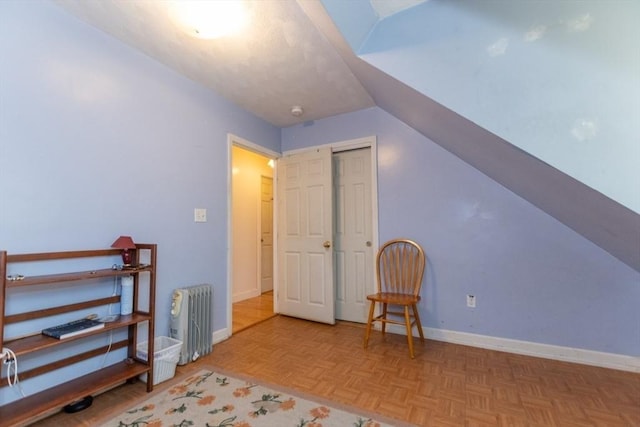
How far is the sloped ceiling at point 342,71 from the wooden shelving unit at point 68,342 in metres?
1.49

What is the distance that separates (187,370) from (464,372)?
210cm

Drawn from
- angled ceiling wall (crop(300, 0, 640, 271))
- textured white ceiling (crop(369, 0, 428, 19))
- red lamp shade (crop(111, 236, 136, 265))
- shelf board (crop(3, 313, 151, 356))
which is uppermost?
textured white ceiling (crop(369, 0, 428, 19))

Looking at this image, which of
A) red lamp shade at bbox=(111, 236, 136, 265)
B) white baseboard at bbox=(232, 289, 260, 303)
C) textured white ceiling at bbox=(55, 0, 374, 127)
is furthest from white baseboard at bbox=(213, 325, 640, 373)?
textured white ceiling at bbox=(55, 0, 374, 127)

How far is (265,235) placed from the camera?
482 cm

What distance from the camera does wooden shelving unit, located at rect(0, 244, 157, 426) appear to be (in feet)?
4.44

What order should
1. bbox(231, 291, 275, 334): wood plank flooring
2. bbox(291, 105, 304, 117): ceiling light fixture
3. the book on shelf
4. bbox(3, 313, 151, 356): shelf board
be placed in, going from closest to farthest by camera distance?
bbox(3, 313, 151, 356): shelf board < the book on shelf < bbox(291, 105, 304, 117): ceiling light fixture < bbox(231, 291, 275, 334): wood plank flooring

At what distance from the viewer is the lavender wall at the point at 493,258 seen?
7.06 feet

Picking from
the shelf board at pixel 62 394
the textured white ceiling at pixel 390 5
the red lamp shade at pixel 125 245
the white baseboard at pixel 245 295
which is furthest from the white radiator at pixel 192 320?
the textured white ceiling at pixel 390 5

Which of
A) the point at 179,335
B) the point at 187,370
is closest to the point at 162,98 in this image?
the point at 179,335

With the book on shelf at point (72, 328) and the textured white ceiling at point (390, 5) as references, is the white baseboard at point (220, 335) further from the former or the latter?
the textured white ceiling at point (390, 5)

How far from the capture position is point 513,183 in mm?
2189

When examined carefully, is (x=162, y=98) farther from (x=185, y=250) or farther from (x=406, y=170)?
(x=406, y=170)

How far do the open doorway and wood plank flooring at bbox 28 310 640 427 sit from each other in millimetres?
1557

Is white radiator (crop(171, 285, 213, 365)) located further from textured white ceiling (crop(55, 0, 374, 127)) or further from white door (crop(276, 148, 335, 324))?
textured white ceiling (crop(55, 0, 374, 127))
